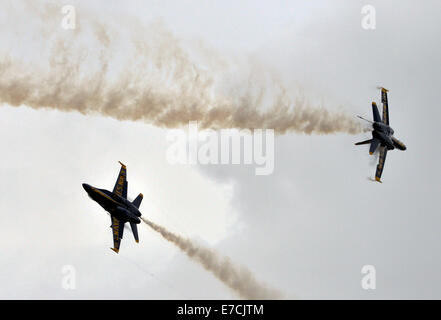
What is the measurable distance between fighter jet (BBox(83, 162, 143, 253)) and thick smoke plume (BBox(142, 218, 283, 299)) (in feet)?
12.7

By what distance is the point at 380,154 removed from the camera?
105500 millimetres

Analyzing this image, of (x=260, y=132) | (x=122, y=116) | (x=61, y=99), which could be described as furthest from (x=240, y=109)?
(x=61, y=99)

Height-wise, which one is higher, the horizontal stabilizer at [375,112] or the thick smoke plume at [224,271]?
the horizontal stabilizer at [375,112]

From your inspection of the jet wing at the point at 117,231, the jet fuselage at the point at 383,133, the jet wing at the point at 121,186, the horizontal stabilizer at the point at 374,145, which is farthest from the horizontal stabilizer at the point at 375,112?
the jet wing at the point at 117,231

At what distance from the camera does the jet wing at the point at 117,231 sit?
9156 centimetres

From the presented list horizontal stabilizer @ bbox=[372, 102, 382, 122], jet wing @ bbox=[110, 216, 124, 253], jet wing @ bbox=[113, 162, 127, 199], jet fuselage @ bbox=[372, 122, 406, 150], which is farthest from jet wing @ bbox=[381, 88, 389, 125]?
jet wing @ bbox=[110, 216, 124, 253]

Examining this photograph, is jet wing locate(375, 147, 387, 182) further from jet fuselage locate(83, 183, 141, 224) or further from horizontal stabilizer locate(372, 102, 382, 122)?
jet fuselage locate(83, 183, 141, 224)

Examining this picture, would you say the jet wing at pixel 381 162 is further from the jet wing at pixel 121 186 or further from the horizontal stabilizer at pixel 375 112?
the jet wing at pixel 121 186

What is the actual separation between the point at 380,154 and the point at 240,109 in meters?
21.2

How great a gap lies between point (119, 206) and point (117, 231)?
11.9 ft

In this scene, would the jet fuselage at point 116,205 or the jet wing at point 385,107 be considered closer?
the jet fuselage at point 116,205

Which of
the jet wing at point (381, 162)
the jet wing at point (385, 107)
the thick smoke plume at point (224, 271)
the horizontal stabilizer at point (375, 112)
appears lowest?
the thick smoke plume at point (224, 271)

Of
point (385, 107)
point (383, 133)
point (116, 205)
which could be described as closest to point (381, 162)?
point (383, 133)
